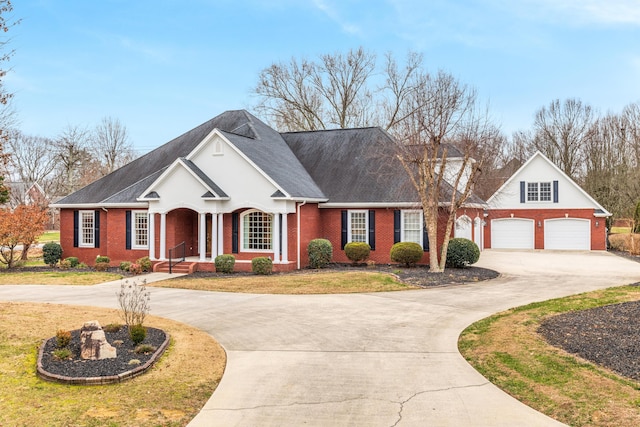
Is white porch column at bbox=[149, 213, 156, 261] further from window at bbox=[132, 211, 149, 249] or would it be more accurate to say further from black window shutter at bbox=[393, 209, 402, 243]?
black window shutter at bbox=[393, 209, 402, 243]

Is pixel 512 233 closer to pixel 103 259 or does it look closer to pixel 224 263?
pixel 224 263

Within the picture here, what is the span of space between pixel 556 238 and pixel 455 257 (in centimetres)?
1482

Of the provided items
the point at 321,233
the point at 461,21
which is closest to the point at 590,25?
the point at 461,21

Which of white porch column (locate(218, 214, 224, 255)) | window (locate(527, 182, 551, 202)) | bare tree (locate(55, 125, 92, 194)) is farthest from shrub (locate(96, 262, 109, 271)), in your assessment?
bare tree (locate(55, 125, 92, 194))

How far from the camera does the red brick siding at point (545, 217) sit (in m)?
31.4

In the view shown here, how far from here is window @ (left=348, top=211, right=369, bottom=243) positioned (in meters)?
23.5

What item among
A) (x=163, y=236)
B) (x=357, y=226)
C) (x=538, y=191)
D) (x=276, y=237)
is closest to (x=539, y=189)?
(x=538, y=191)

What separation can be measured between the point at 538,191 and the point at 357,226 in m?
15.2

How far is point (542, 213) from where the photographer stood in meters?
32.4

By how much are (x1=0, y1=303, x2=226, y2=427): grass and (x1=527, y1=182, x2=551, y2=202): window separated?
2756cm

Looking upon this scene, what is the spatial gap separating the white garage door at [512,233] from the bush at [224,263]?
1948cm

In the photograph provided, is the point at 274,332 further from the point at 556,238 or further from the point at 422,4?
the point at 556,238

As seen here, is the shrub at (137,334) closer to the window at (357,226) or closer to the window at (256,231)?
the window at (256,231)

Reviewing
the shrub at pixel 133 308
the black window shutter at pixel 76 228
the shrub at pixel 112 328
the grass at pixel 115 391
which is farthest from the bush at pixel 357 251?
the shrub at pixel 112 328
